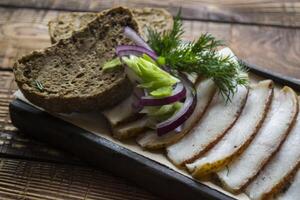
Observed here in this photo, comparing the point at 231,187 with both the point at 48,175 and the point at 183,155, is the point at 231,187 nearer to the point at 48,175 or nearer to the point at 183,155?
the point at 183,155

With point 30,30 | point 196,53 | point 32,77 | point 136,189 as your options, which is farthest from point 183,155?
point 30,30

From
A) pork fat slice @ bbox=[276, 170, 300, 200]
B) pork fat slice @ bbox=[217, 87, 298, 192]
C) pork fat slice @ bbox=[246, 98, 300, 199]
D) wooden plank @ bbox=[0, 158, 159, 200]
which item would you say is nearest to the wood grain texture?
wooden plank @ bbox=[0, 158, 159, 200]

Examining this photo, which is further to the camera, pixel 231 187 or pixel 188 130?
pixel 188 130

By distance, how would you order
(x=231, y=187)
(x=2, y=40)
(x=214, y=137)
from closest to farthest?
(x=231, y=187), (x=214, y=137), (x=2, y=40)

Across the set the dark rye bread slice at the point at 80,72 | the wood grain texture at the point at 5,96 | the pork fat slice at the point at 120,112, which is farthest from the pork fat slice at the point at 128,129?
the wood grain texture at the point at 5,96

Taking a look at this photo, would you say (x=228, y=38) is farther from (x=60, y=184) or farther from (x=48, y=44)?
(x=60, y=184)

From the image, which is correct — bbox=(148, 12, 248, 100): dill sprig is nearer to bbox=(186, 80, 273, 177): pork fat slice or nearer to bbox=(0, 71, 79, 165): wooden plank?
bbox=(186, 80, 273, 177): pork fat slice

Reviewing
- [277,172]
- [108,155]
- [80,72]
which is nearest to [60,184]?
[108,155]
